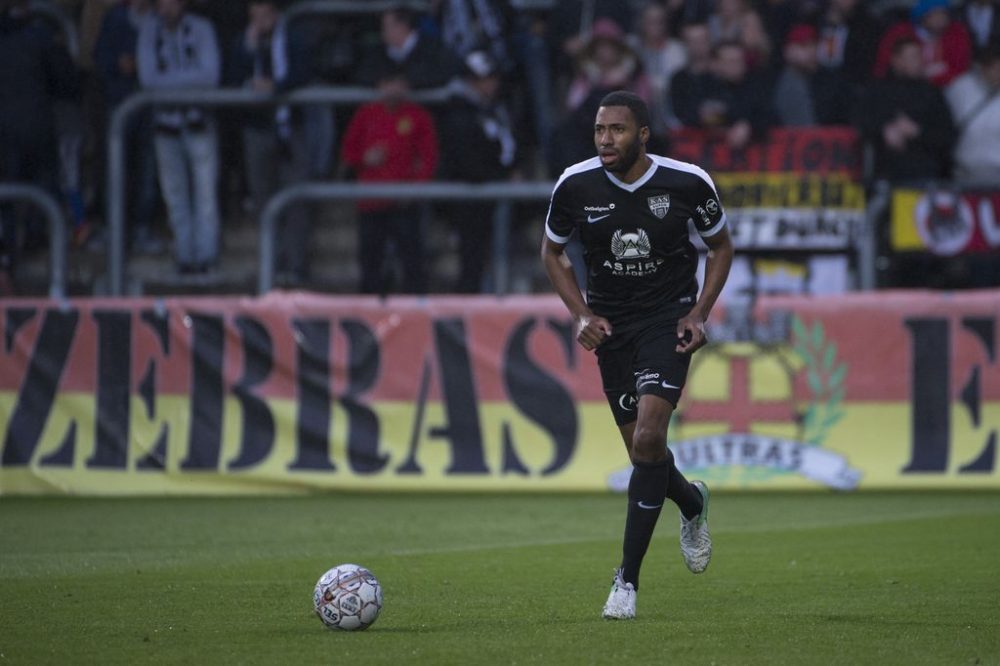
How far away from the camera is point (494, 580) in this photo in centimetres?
882

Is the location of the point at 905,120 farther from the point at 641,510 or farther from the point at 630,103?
the point at 641,510

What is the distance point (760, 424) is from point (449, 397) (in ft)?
7.99

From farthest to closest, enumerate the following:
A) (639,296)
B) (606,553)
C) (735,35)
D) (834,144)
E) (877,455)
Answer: (735,35) < (834,144) < (877,455) < (606,553) < (639,296)

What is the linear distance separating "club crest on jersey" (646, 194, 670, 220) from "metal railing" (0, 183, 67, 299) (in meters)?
8.16

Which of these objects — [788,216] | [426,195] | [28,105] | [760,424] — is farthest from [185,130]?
[760,424]

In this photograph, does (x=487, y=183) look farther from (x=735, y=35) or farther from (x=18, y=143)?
(x=18, y=143)

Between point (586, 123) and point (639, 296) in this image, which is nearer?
point (639, 296)

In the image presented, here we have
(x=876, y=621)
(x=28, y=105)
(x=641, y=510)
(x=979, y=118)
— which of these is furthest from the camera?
(x=28, y=105)

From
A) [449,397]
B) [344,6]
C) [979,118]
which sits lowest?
[449,397]

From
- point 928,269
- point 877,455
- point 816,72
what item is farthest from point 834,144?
point 877,455

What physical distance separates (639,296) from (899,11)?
372 inches

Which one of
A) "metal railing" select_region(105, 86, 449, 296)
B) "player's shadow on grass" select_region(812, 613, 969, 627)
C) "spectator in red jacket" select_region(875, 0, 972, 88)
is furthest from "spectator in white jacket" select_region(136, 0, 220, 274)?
"player's shadow on grass" select_region(812, 613, 969, 627)

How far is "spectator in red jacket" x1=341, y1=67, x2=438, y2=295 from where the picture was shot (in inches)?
596

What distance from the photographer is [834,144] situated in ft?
48.1
